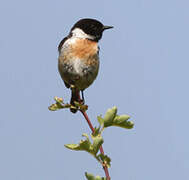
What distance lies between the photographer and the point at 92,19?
345 centimetres

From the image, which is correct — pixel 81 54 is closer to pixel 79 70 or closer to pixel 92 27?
pixel 79 70

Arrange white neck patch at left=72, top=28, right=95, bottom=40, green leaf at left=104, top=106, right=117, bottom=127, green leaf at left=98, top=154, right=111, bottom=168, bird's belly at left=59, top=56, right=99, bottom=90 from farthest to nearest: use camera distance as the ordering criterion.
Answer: white neck patch at left=72, top=28, right=95, bottom=40 → bird's belly at left=59, top=56, right=99, bottom=90 → green leaf at left=104, top=106, right=117, bottom=127 → green leaf at left=98, top=154, right=111, bottom=168

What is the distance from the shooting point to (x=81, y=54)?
10.1 ft

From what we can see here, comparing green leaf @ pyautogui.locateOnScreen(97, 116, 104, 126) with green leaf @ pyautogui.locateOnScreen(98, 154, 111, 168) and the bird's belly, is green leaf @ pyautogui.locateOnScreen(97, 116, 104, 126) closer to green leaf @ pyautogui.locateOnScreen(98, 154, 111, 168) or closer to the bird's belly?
green leaf @ pyautogui.locateOnScreen(98, 154, 111, 168)

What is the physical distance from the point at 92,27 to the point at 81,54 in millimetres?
447

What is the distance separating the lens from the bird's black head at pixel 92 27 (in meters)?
3.39

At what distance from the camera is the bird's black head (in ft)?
11.1

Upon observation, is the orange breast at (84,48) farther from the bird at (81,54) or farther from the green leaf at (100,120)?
the green leaf at (100,120)

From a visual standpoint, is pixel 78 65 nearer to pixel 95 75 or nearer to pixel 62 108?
pixel 95 75

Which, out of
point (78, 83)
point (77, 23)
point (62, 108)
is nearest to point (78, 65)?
point (78, 83)

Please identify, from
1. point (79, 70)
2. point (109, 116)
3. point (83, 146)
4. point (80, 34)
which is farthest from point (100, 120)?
point (80, 34)

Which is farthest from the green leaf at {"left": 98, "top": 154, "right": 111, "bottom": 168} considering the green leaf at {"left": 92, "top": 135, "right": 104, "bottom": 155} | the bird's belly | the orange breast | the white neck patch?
the white neck patch

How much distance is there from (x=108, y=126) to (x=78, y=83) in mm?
1485

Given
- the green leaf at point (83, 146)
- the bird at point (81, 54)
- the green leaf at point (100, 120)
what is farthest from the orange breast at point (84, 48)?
the green leaf at point (83, 146)
